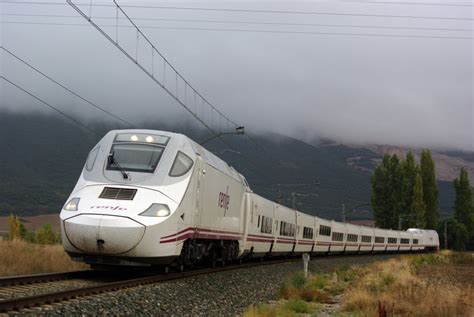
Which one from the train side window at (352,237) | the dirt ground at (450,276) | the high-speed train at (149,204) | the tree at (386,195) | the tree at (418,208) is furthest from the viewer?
the tree at (386,195)

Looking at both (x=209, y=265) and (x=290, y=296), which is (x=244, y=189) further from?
(x=290, y=296)

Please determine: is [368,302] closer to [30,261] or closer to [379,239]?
[30,261]

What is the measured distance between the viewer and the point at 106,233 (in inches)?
480

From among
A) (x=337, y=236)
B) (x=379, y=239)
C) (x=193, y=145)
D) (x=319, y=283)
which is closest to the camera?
(x=193, y=145)

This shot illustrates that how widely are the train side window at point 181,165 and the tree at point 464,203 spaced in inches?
3400

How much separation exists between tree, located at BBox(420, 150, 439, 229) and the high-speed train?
226 ft

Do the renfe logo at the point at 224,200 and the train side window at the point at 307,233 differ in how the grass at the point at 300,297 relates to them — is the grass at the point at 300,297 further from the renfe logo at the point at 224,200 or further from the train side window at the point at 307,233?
the train side window at the point at 307,233

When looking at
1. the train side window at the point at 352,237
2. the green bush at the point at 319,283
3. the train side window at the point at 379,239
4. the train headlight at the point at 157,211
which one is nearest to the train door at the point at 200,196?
the train headlight at the point at 157,211

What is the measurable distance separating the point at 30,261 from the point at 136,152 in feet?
16.4

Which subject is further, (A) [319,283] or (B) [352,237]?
(B) [352,237]

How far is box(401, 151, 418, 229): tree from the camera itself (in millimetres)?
81438

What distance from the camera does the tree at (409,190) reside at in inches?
3206

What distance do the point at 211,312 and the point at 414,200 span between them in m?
74.6

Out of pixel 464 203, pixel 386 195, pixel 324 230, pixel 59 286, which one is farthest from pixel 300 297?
pixel 464 203
